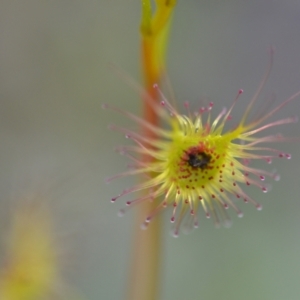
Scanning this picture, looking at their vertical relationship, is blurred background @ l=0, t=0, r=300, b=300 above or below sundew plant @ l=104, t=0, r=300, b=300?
above

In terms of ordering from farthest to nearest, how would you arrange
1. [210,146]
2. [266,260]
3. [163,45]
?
[266,260] → [163,45] → [210,146]

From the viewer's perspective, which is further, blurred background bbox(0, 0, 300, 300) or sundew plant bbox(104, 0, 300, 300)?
blurred background bbox(0, 0, 300, 300)

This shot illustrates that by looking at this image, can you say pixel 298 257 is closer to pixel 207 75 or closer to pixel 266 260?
pixel 266 260

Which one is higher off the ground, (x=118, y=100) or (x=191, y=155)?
(x=118, y=100)

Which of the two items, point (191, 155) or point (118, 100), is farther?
point (118, 100)

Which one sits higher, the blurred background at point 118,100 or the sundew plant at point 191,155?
the blurred background at point 118,100

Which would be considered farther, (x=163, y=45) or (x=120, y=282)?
(x=120, y=282)

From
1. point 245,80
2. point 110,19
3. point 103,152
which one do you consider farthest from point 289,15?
point 103,152

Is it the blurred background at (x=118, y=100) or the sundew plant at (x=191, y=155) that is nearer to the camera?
the sundew plant at (x=191, y=155)
